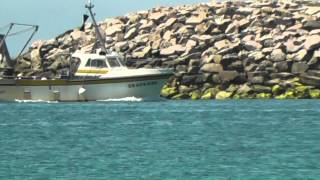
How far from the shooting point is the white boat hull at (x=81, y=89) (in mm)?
77000

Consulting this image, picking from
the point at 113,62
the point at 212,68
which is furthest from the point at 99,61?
the point at 212,68

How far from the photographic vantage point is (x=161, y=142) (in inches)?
1797

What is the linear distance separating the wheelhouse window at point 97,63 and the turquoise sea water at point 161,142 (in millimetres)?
4541

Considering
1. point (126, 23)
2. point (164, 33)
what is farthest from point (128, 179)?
point (126, 23)

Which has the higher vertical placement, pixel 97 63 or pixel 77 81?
pixel 97 63

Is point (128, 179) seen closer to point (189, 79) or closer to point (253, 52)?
point (189, 79)

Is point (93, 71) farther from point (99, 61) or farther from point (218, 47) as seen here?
point (218, 47)

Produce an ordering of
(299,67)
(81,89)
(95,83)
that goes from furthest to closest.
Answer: (299,67)
(81,89)
(95,83)

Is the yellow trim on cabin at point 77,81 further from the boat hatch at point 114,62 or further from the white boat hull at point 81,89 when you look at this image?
the boat hatch at point 114,62

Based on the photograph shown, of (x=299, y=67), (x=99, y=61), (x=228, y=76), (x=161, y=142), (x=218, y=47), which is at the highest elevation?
(x=218, y=47)

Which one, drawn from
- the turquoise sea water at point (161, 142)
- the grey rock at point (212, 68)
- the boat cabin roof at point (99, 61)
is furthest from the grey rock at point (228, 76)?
the turquoise sea water at point (161, 142)

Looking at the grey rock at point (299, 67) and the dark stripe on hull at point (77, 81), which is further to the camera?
the grey rock at point (299, 67)

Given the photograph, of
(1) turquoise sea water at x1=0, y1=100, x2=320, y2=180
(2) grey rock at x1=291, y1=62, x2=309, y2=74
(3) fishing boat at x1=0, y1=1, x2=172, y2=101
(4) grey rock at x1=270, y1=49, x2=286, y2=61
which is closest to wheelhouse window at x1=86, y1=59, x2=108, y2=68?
(3) fishing boat at x1=0, y1=1, x2=172, y2=101

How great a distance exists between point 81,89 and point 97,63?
227cm
